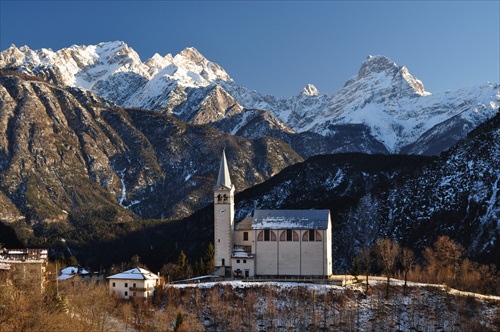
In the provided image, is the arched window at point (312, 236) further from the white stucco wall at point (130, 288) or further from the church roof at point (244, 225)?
the white stucco wall at point (130, 288)

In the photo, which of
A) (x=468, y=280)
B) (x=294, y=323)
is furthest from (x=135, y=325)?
(x=468, y=280)

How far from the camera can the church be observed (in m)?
173

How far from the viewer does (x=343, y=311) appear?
155m

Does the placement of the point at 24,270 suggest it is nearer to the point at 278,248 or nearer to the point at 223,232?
the point at 223,232

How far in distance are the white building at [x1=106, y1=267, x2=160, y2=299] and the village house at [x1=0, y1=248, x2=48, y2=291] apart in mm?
12741

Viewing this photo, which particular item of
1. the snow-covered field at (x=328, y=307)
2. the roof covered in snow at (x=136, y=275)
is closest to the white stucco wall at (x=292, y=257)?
the snow-covered field at (x=328, y=307)

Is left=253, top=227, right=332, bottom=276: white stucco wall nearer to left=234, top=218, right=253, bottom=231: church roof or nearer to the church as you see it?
the church

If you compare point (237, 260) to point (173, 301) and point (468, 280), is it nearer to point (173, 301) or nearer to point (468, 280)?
point (173, 301)

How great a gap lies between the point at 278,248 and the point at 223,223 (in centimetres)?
1281

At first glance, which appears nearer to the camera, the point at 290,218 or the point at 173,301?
the point at 173,301

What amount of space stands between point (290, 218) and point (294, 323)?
30.7 meters

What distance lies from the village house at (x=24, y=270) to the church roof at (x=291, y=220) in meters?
44.6

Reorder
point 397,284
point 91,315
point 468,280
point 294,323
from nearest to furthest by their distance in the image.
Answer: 1. point 91,315
2. point 294,323
3. point 397,284
4. point 468,280

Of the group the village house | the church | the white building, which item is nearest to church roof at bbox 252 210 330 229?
the church
